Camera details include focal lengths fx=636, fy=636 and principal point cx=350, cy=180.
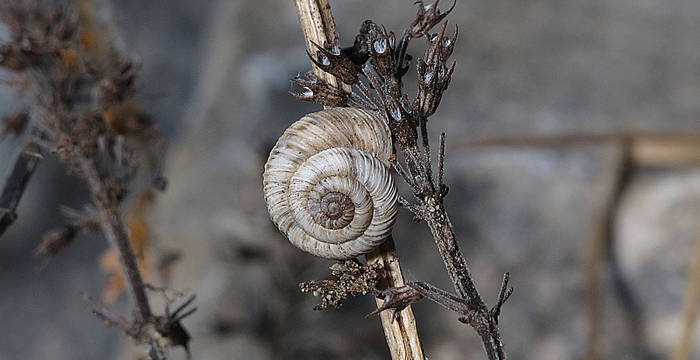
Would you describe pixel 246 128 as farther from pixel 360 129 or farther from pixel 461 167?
pixel 360 129

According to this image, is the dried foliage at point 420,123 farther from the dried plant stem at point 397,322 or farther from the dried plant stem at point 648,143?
the dried plant stem at point 648,143

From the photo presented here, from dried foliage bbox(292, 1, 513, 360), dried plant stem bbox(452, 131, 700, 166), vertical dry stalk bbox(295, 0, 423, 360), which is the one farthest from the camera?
dried plant stem bbox(452, 131, 700, 166)

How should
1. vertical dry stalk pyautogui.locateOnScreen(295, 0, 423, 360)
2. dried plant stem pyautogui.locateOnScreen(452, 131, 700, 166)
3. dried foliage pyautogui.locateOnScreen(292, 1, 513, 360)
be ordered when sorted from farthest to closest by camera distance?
dried plant stem pyautogui.locateOnScreen(452, 131, 700, 166), vertical dry stalk pyautogui.locateOnScreen(295, 0, 423, 360), dried foliage pyautogui.locateOnScreen(292, 1, 513, 360)

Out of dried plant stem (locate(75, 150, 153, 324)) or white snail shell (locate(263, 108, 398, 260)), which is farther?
dried plant stem (locate(75, 150, 153, 324))

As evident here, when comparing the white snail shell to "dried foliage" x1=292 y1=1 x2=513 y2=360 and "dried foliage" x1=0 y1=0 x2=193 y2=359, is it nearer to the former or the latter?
"dried foliage" x1=292 y1=1 x2=513 y2=360

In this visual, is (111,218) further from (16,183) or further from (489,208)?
(489,208)

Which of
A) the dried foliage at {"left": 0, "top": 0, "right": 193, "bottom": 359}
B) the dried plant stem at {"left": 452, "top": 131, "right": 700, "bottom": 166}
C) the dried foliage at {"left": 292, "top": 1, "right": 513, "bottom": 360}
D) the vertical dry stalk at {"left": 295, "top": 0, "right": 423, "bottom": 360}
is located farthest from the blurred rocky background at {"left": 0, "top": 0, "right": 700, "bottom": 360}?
the dried foliage at {"left": 292, "top": 1, "right": 513, "bottom": 360}

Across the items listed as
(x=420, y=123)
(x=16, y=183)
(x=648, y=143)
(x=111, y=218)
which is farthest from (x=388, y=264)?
(x=648, y=143)
